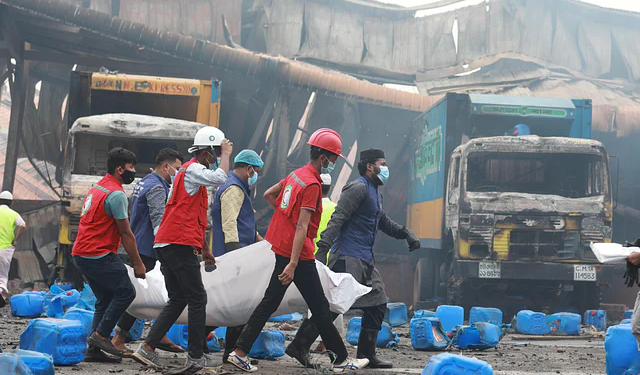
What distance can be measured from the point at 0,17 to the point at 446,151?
10052 mm

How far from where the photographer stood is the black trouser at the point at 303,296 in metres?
5.57

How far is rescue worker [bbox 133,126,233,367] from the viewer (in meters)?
5.38

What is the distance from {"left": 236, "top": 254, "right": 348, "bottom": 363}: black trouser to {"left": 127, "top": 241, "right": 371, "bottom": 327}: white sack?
0.25 metres

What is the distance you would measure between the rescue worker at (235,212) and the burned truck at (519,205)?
6.00 metres

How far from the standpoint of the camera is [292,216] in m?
5.58

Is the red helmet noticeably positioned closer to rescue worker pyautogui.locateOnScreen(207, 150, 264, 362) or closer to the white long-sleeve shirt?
the white long-sleeve shirt

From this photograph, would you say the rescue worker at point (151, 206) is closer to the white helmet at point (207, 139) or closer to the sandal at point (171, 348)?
the sandal at point (171, 348)

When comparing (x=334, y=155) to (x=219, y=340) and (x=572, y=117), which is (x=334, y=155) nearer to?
(x=219, y=340)

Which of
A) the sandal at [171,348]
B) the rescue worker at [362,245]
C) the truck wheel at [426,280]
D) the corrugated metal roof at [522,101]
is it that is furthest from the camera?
the truck wheel at [426,280]

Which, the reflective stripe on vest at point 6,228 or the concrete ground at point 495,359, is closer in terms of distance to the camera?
the concrete ground at point 495,359

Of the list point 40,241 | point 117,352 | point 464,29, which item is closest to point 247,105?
point 40,241

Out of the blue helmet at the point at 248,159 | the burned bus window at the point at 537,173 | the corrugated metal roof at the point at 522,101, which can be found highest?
the corrugated metal roof at the point at 522,101

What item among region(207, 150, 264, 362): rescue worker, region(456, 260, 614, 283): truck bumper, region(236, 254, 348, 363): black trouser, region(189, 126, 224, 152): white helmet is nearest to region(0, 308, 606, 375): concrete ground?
region(236, 254, 348, 363): black trouser

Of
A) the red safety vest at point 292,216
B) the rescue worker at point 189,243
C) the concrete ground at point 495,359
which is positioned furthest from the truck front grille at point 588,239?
the rescue worker at point 189,243
